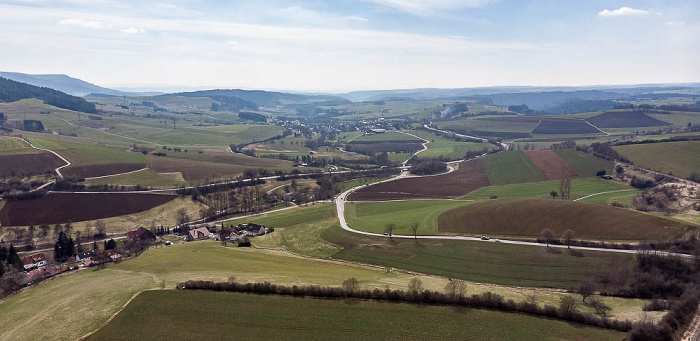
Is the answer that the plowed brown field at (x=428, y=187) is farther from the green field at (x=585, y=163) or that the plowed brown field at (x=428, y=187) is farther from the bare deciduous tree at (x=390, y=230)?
the bare deciduous tree at (x=390, y=230)

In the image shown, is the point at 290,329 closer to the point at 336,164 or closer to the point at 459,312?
the point at 459,312

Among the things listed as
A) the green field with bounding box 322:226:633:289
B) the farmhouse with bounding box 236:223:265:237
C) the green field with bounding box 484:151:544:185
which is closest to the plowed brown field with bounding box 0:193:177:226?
the farmhouse with bounding box 236:223:265:237

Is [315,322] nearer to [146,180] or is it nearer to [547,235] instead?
[547,235]

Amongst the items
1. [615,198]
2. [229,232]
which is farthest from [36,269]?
[615,198]

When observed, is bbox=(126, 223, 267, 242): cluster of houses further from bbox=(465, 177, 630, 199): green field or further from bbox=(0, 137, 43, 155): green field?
bbox=(0, 137, 43, 155): green field

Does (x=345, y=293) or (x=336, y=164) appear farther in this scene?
(x=336, y=164)

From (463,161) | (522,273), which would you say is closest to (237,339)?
(522,273)

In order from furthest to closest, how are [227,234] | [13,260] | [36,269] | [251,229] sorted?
[251,229] → [227,234] → [13,260] → [36,269]
